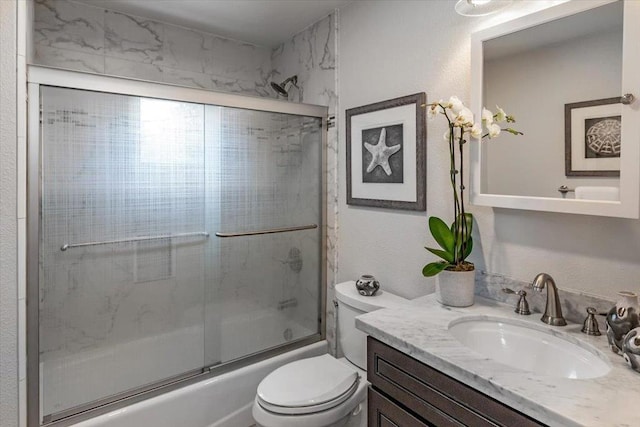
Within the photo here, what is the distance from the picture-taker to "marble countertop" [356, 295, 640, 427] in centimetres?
76

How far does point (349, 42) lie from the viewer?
2.14 m

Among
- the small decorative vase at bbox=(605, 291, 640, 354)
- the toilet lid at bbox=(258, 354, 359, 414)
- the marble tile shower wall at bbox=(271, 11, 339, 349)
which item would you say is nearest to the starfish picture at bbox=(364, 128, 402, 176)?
the marble tile shower wall at bbox=(271, 11, 339, 349)

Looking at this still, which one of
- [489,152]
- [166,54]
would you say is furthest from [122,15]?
[489,152]

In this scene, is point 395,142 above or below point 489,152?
above

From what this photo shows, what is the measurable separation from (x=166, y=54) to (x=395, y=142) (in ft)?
5.51

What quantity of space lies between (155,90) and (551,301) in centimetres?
188

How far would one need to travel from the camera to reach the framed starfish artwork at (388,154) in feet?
5.73

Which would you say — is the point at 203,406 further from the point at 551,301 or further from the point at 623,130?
the point at 623,130

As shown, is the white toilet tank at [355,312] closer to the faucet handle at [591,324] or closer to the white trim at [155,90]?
the faucet handle at [591,324]

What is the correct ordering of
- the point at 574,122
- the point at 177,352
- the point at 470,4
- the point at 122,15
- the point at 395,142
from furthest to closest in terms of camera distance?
1. the point at 122,15
2. the point at 177,352
3. the point at 395,142
4. the point at 470,4
5. the point at 574,122

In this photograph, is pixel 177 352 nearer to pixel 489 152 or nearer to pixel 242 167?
pixel 242 167

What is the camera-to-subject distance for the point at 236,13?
2262 mm


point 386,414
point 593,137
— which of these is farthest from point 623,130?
point 386,414

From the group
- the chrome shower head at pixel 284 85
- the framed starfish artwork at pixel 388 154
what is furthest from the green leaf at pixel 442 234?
the chrome shower head at pixel 284 85
